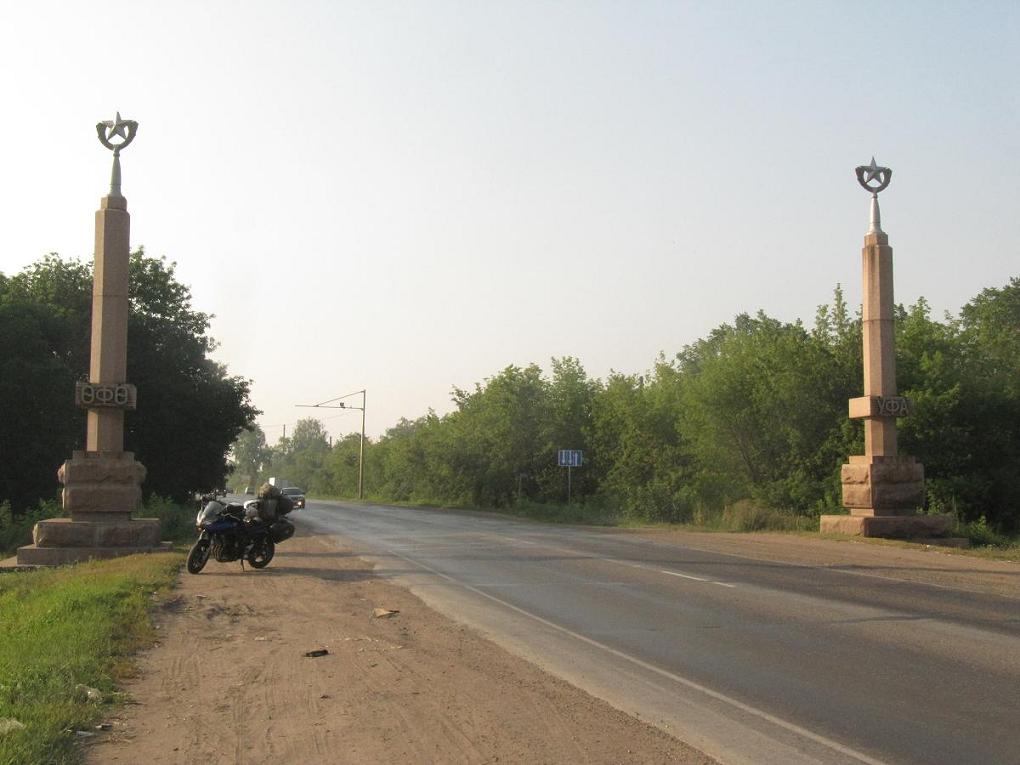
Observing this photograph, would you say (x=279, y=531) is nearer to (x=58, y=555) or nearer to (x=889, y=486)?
(x=58, y=555)

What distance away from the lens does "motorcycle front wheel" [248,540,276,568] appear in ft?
60.6

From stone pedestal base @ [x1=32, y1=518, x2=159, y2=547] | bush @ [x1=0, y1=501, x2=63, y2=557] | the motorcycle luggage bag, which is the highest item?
the motorcycle luggage bag

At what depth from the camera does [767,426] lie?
116ft

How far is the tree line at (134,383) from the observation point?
35.8m

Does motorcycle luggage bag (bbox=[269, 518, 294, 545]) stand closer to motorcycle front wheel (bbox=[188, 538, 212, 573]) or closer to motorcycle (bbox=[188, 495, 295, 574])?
motorcycle (bbox=[188, 495, 295, 574])

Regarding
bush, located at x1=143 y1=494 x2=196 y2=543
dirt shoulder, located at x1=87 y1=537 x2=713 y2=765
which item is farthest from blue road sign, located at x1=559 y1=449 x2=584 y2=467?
dirt shoulder, located at x1=87 y1=537 x2=713 y2=765

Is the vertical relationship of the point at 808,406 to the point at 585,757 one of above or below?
above

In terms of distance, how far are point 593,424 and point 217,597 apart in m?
39.7

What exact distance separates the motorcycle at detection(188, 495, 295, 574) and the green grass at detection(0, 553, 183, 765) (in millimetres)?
746

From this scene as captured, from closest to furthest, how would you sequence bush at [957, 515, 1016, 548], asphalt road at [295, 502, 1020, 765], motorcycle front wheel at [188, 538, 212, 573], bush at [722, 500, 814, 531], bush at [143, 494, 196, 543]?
1. asphalt road at [295, 502, 1020, 765]
2. motorcycle front wheel at [188, 538, 212, 573]
3. bush at [957, 515, 1016, 548]
4. bush at [143, 494, 196, 543]
5. bush at [722, 500, 814, 531]

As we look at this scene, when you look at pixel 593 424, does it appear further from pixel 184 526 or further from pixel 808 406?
pixel 184 526

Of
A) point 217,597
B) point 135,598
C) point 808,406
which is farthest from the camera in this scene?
point 808,406

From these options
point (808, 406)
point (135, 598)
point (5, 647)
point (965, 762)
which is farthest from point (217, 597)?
point (808, 406)

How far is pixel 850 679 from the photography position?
8.53 metres
